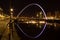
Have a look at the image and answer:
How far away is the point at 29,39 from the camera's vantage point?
32250 mm

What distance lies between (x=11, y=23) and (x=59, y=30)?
34720 millimetres

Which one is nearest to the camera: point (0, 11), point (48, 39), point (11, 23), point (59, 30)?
point (11, 23)

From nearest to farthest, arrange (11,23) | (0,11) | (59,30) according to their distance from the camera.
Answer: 1. (11,23)
2. (59,30)
3. (0,11)

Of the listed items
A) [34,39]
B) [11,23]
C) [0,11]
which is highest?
[0,11]

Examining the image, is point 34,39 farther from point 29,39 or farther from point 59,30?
point 59,30

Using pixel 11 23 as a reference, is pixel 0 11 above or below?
above

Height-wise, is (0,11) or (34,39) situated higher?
(0,11)

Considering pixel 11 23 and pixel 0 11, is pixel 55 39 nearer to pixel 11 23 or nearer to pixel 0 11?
pixel 11 23

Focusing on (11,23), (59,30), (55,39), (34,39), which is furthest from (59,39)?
(11,23)

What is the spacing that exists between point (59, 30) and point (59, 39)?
11737mm

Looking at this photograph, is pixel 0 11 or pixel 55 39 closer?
pixel 55 39

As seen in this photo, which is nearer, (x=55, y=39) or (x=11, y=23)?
(x=11, y=23)

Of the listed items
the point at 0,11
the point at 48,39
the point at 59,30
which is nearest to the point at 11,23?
the point at 48,39

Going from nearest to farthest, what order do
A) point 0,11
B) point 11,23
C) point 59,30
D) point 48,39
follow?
1. point 11,23
2. point 48,39
3. point 59,30
4. point 0,11
